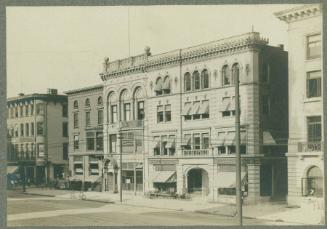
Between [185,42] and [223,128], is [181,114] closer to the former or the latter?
[223,128]

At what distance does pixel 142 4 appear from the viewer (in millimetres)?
24500

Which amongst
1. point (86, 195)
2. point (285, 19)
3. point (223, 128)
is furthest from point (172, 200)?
point (285, 19)

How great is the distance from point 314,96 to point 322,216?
876cm

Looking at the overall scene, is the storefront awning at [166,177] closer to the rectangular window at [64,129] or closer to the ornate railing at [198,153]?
the ornate railing at [198,153]

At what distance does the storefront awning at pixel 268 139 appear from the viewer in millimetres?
35781

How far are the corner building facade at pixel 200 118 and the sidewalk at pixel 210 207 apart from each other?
1.08 metres

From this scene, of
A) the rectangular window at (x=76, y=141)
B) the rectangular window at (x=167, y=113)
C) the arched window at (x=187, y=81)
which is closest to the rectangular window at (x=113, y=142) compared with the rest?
the rectangular window at (x=76, y=141)

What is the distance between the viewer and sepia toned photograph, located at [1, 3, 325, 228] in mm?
25922

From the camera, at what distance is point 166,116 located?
42000 millimetres

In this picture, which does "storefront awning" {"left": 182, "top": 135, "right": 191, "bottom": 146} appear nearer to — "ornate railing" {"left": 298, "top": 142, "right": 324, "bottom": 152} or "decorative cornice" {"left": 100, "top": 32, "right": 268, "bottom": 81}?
"decorative cornice" {"left": 100, "top": 32, "right": 268, "bottom": 81}

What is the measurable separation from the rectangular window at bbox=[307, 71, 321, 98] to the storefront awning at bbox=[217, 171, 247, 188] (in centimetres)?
711

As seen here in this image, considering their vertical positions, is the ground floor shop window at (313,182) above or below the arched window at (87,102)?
below

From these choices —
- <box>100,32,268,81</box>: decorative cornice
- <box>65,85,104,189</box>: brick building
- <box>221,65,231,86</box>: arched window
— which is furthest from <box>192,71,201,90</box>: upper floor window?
<box>65,85,104,189</box>: brick building

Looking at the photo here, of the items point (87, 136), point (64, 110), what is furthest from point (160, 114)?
Answer: point (64, 110)
